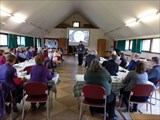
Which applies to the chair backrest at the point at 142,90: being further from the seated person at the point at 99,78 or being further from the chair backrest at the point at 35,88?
the chair backrest at the point at 35,88

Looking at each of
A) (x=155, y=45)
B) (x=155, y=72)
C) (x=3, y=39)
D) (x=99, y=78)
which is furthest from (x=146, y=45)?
(x=3, y=39)

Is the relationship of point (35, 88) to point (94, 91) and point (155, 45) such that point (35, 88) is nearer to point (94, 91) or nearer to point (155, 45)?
point (94, 91)

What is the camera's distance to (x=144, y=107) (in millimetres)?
3910

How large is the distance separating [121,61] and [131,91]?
306 cm

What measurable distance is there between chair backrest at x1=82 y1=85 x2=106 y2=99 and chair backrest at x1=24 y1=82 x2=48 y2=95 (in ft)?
2.30

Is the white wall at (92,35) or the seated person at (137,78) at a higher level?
the white wall at (92,35)

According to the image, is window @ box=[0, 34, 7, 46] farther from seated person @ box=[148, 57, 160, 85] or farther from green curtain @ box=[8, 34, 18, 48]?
seated person @ box=[148, 57, 160, 85]

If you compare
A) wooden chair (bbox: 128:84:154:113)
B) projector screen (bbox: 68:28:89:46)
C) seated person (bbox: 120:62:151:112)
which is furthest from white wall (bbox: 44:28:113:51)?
wooden chair (bbox: 128:84:154:113)

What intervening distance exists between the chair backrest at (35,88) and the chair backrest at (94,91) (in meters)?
0.70

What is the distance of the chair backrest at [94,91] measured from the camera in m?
2.77

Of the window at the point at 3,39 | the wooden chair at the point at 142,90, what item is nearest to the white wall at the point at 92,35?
the window at the point at 3,39

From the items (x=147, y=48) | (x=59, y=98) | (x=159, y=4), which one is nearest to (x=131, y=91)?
(x=59, y=98)

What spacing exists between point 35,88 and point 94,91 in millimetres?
993

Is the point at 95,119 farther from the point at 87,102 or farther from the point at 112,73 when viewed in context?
the point at 112,73
